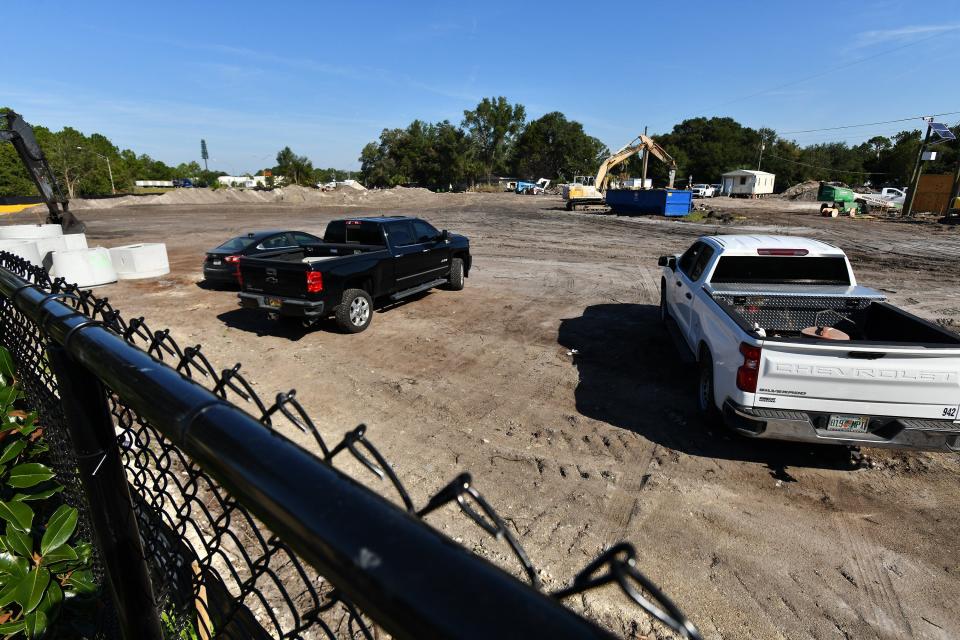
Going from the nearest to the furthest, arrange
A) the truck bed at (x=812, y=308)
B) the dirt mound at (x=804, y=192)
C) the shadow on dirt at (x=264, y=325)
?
1. the truck bed at (x=812, y=308)
2. the shadow on dirt at (x=264, y=325)
3. the dirt mound at (x=804, y=192)

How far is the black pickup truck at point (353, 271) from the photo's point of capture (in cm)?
905

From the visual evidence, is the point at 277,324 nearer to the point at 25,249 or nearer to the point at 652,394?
the point at 652,394

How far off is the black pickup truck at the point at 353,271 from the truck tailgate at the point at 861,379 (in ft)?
22.1

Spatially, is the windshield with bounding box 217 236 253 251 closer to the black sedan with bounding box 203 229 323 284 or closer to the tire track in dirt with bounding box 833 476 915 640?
the black sedan with bounding box 203 229 323 284

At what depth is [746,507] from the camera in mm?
4715

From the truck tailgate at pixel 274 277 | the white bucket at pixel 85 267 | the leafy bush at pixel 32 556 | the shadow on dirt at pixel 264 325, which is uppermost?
the leafy bush at pixel 32 556

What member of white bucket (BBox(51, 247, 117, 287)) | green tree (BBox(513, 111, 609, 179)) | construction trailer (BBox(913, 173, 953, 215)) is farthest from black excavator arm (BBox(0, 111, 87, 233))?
green tree (BBox(513, 111, 609, 179))

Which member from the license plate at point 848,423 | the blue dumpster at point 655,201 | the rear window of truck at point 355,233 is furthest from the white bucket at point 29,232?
the blue dumpster at point 655,201

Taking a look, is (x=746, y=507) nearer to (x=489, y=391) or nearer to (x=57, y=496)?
(x=489, y=391)

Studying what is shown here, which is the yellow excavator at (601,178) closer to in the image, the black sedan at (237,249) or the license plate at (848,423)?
the black sedan at (237,249)

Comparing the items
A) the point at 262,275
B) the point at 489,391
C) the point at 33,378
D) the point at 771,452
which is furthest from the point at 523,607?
the point at 262,275

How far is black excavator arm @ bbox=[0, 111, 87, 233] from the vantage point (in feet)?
57.3

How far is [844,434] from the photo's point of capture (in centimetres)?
499

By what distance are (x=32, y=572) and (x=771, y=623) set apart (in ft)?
13.0
